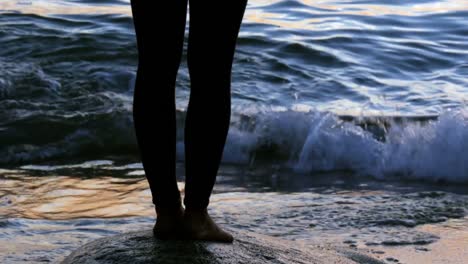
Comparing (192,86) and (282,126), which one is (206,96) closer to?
(192,86)

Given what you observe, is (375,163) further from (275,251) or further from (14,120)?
(275,251)

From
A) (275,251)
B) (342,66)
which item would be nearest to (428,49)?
(342,66)

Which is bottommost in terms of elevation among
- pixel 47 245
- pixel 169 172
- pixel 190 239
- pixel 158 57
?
pixel 47 245

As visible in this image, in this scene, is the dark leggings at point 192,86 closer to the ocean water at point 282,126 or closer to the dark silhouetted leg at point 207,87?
the dark silhouetted leg at point 207,87

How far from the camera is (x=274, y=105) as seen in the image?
31.2 feet

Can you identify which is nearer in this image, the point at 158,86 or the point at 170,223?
the point at 158,86

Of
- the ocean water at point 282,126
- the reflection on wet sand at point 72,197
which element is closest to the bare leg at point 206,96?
the ocean water at point 282,126

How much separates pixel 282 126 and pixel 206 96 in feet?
17.0

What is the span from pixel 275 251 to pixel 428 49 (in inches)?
330

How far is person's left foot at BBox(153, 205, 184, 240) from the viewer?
368 cm

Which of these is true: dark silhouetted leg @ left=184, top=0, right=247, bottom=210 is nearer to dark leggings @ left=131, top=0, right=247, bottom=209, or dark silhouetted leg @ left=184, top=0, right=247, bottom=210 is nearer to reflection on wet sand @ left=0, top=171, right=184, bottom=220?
dark leggings @ left=131, top=0, right=247, bottom=209

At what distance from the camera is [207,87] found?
3.56 meters

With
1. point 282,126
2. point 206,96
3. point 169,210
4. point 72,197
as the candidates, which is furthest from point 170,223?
point 282,126

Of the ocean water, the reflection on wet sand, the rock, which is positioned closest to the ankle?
the rock
